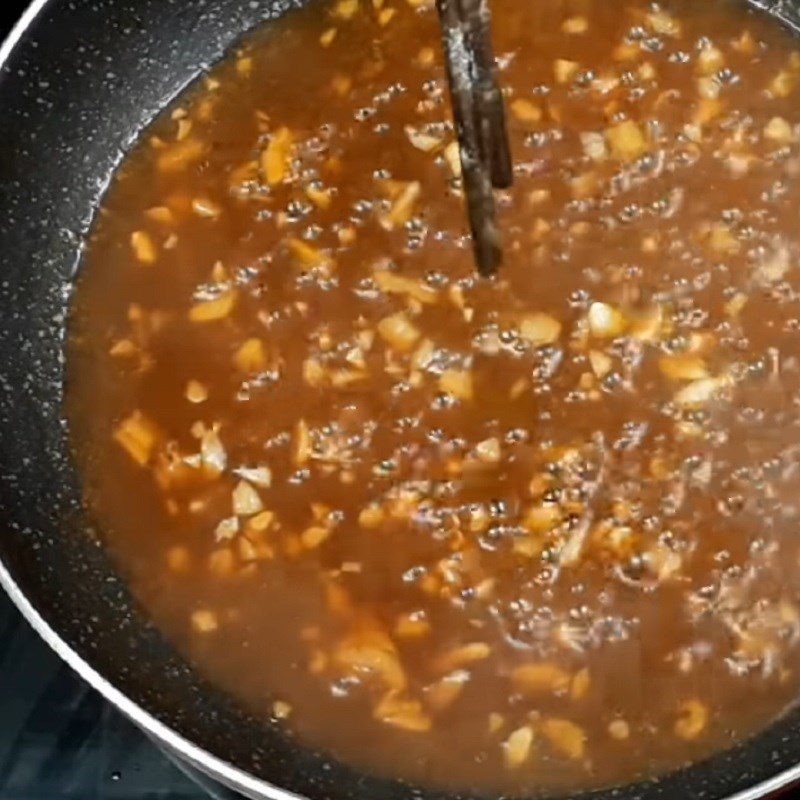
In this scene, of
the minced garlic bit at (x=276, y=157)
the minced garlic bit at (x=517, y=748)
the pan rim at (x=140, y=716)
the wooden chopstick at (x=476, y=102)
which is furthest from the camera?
the minced garlic bit at (x=276, y=157)

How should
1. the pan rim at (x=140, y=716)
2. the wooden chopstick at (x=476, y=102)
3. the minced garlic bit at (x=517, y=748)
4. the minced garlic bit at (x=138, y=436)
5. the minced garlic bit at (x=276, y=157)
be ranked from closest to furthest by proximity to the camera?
1. the wooden chopstick at (x=476, y=102)
2. the pan rim at (x=140, y=716)
3. the minced garlic bit at (x=517, y=748)
4. the minced garlic bit at (x=138, y=436)
5. the minced garlic bit at (x=276, y=157)

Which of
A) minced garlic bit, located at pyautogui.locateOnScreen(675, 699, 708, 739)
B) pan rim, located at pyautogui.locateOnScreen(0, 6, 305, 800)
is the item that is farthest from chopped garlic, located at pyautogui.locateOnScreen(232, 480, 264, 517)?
minced garlic bit, located at pyautogui.locateOnScreen(675, 699, 708, 739)

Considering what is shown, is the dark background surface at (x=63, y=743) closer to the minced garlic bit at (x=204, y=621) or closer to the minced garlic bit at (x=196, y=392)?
the minced garlic bit at (x=204, y=621)

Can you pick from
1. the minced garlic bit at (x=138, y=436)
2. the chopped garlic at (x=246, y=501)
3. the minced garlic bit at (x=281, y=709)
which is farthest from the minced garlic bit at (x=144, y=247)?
the minced garlic bit at (x=281, y=709)

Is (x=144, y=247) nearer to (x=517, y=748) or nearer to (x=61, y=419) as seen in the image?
(x=61, y=419)

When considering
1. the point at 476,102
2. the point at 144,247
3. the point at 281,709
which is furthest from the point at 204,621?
the point at 476,102

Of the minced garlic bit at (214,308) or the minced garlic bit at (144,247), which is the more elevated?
the minced garlic bit at (144,247)

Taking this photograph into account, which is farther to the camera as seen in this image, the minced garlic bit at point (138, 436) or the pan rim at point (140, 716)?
the minced garlic bit at point (138, 436)

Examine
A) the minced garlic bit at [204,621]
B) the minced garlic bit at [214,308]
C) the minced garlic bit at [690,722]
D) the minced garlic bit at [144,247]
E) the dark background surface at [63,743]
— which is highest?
the minced garlic bit at [144,247]
